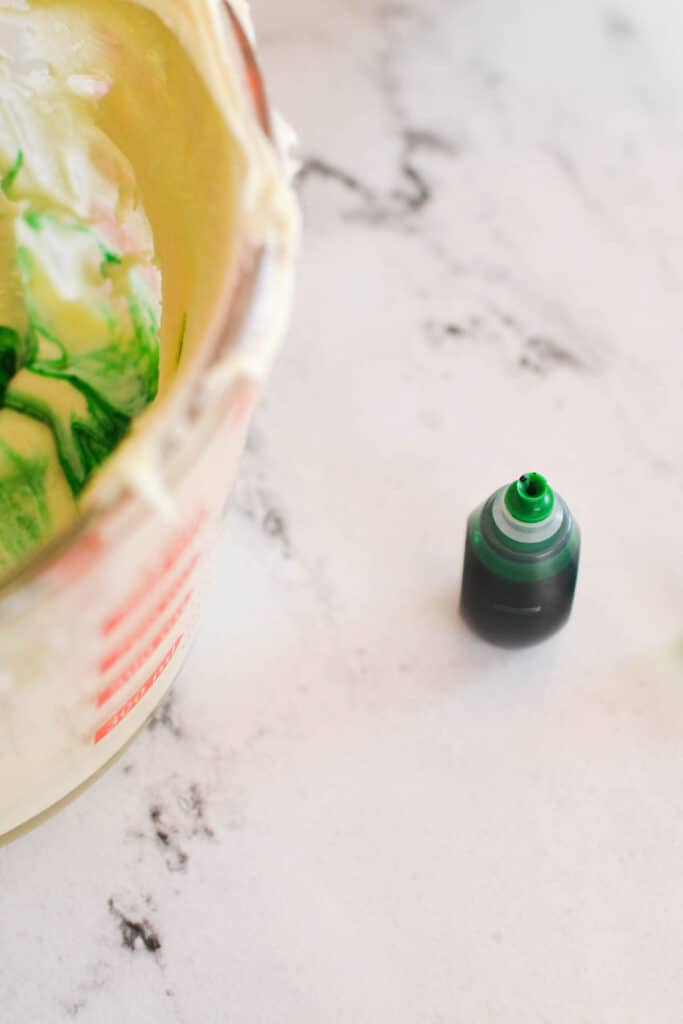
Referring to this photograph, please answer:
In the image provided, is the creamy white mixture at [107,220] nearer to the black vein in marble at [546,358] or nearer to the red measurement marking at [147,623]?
the red measurement marking at [147,623]

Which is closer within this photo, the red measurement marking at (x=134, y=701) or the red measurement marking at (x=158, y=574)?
the red measurement marking at (x=158, y=574)

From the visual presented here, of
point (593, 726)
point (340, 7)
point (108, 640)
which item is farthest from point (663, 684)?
point (340, 7)

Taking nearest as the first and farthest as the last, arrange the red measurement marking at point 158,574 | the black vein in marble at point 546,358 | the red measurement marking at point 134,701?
the red measurement marking at point 158,574, the red measurement marking at point 134,701, the black vein in marble at point 546,358

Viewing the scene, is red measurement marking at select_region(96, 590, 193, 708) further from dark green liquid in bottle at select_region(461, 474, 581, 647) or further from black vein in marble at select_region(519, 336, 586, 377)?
black vein in marble at select_region(519, 336, 586, 377)

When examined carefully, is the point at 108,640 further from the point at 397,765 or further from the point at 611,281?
the point at 611,281

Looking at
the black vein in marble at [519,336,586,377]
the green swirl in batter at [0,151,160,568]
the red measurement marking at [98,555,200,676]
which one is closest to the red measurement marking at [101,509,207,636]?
the red measurement marking at [98,555,200,676]

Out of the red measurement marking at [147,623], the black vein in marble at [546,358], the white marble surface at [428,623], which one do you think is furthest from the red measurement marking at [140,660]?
the black vein in marble at [546,358]

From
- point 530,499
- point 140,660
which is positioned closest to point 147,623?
point 140,660
